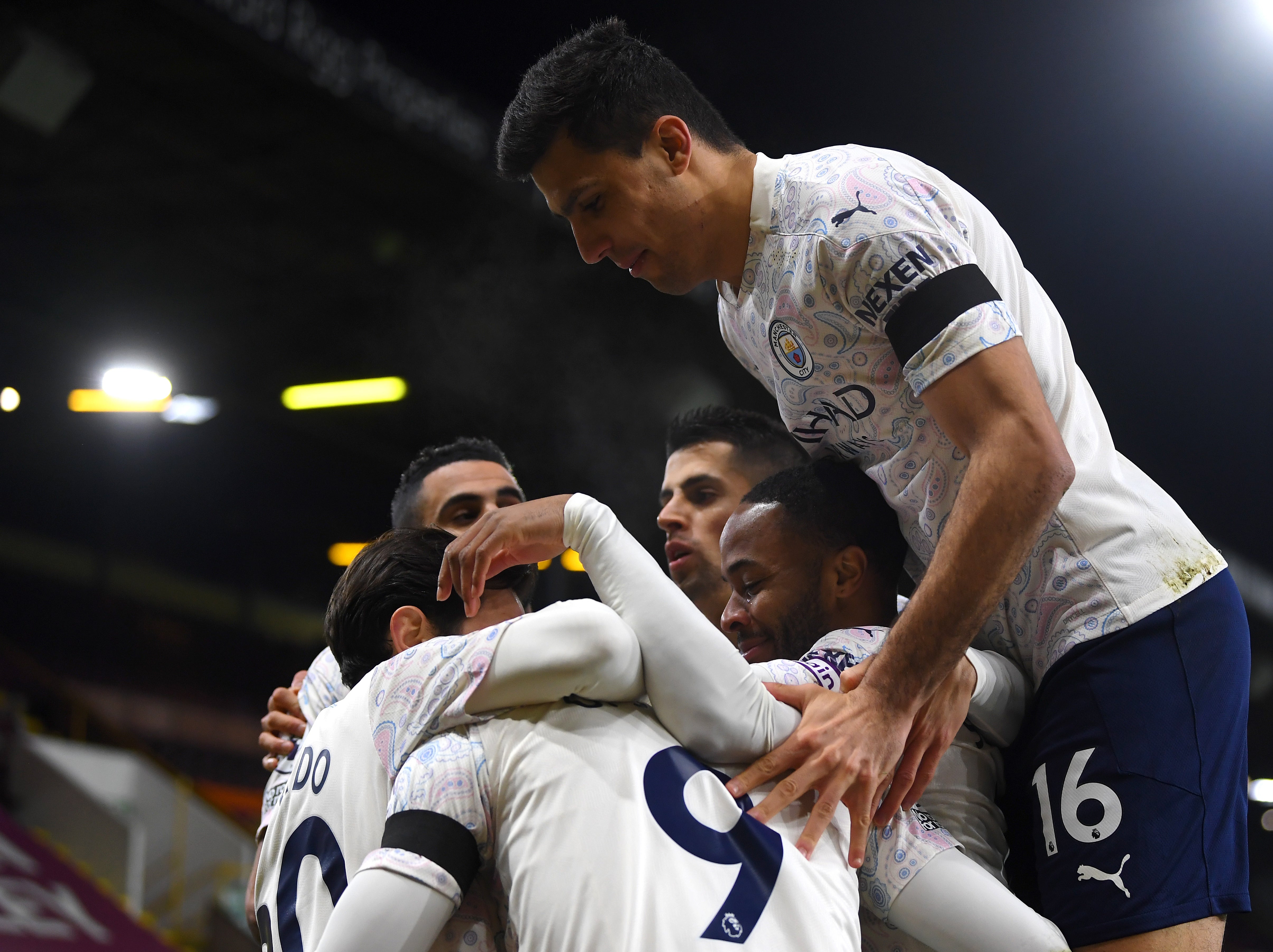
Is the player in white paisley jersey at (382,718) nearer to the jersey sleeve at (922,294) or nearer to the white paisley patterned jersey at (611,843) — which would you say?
the white paisley patterned jersey at (611,843)

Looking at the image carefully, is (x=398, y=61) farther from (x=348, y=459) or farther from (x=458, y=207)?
(x=348, y=459)

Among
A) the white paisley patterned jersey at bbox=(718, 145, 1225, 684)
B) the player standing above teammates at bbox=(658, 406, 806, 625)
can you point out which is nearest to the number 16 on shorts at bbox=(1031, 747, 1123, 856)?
the white paisley patterned jersey at bbox=(718, 145, 1225, 684)

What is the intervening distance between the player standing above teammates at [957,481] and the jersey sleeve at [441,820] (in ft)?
0.86

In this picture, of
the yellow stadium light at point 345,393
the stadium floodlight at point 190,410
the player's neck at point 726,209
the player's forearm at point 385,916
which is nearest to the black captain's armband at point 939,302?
the player's neck at point 726,209

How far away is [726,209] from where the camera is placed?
1439 millimetres

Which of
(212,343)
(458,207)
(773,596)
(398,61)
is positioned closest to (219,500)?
(212,343)

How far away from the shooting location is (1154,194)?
4781 mm

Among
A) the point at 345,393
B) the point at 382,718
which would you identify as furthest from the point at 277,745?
the point at 345,393

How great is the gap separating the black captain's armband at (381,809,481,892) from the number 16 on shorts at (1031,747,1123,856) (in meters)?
→ 0.70

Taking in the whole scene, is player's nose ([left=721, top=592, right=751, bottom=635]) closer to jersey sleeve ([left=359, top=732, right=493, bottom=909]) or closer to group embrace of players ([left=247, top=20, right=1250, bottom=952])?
group embrace of players ([left=247, top=20, right=1250, bottom=952])

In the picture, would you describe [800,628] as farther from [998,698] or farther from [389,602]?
[389,602]

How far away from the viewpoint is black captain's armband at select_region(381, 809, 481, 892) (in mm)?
977

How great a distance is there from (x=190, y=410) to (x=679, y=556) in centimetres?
736

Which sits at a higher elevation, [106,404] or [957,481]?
[106,404]
